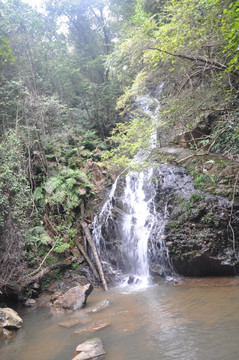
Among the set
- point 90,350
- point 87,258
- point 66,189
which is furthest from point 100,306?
point 66,189

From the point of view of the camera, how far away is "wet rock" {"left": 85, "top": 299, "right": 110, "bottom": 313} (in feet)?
19.3

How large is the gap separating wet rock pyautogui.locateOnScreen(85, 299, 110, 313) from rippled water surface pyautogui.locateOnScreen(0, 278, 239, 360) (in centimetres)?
17

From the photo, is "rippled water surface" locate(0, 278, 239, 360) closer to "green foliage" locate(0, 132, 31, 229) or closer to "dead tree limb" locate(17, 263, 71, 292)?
"dead tree limb" locate(17, 263, 71, 292)

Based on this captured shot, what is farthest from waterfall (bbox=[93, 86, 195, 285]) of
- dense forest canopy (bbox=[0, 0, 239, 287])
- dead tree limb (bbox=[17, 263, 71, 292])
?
dead tree limb (bbox=[17, 263, 71, 292])

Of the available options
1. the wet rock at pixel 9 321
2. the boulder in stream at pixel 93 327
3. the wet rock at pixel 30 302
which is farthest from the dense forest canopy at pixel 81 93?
the boulder in stream at pixel 93 327

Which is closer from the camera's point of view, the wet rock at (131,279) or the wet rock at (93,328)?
the wet rock at (93,328)

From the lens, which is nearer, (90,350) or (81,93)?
(90,350)

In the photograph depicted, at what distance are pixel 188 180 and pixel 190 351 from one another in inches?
239

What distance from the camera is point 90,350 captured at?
3740 millimetres

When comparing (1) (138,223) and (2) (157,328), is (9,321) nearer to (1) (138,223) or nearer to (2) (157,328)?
(2) (157,328)

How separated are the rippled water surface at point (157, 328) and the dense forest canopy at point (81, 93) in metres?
2.51

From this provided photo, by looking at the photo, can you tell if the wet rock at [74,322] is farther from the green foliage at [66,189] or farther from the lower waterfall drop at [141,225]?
the green foliage at [66,189]

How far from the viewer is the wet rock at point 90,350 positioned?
3.60 m

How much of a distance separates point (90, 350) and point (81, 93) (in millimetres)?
15756
